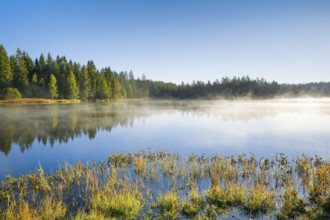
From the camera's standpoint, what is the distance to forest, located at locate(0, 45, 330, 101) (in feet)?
265

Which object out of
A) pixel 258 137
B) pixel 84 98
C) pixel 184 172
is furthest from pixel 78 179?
pixel 84 98

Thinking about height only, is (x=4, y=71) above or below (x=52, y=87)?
above

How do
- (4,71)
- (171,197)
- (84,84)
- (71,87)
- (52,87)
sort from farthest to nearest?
1. (84,84)
2. (71,87)
3. (52,87)
4. (4,71)
5. (171,197)

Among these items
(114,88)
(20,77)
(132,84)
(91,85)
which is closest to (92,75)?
(91,85)

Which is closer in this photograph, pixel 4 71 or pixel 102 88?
pixel 4 71

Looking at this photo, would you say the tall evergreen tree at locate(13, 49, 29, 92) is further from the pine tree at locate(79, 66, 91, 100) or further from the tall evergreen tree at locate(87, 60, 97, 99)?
the tall evergreen tree at locate(87, 60, 97, 99)

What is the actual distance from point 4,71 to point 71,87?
21.5m

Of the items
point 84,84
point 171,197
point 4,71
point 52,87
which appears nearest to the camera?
point 171,197

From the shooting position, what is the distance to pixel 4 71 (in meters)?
76.1

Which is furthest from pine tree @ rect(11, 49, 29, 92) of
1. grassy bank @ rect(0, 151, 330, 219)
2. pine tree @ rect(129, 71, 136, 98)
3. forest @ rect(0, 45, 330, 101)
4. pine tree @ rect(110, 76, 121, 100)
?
grassy bank @ rect(0, 151, 330, 219)

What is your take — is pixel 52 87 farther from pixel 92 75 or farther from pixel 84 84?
pixel 92 75

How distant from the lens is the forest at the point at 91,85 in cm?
8081

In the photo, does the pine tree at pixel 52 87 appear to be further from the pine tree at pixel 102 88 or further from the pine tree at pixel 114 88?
the pine tree at pixel 114 88

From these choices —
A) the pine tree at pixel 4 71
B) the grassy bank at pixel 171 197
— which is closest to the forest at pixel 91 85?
the pine tree at pixel 4 71
